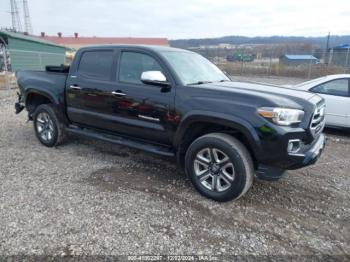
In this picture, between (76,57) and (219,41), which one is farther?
(219,41)

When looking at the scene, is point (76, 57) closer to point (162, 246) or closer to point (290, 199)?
point (162, 246)

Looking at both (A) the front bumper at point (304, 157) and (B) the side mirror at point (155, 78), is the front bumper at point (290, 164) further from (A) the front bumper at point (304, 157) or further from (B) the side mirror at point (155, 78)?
(B) the side mirror at point (155, 78)

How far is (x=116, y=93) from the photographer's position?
4285mm

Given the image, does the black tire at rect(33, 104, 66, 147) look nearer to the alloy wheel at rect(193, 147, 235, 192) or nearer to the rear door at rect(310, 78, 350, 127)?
the alloy wheel at rect(193, 147, 235, 192)

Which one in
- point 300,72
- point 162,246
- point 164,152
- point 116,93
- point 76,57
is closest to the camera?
point 162,246

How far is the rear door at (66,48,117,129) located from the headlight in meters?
2.27

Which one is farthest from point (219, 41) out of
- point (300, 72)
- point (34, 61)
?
point (34, 61)

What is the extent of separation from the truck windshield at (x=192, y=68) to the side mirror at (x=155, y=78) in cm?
23

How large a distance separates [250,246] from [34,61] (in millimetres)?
24632

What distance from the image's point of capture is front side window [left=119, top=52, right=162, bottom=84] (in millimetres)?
4102

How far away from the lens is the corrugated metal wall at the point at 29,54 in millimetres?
20594

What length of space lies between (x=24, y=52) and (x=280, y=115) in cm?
2258

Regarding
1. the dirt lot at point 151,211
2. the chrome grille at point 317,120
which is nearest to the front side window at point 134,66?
the dirt lot at point 151,211

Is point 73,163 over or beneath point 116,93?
beneath
